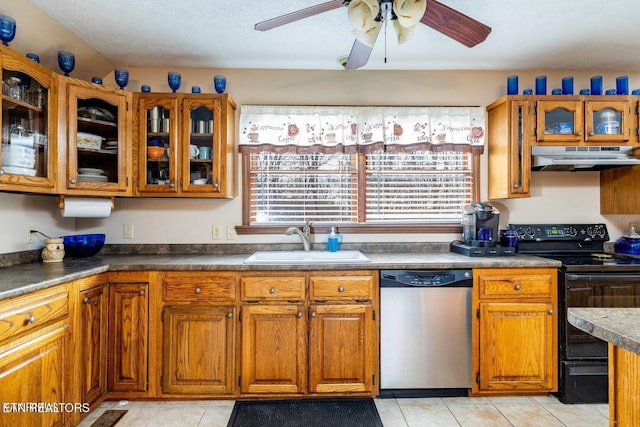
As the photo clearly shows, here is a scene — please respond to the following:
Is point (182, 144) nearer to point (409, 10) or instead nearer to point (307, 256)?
point (307, 256)

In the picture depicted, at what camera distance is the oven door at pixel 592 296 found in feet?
7.54

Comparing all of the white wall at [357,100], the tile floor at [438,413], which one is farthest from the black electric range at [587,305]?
the white wall at [357,100]

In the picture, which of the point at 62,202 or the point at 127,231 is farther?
the point at 127,231

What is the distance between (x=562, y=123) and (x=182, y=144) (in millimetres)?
2777

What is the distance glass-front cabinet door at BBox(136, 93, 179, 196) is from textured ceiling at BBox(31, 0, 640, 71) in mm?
416

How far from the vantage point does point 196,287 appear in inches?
90.5

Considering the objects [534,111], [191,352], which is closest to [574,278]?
[534,111]

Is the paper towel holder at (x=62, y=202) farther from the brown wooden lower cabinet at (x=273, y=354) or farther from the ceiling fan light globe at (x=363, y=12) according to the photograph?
the ceiling fan light globe at (x=363, y=12)

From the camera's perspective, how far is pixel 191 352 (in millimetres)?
2285

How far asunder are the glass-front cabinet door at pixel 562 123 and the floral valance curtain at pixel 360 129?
41cm

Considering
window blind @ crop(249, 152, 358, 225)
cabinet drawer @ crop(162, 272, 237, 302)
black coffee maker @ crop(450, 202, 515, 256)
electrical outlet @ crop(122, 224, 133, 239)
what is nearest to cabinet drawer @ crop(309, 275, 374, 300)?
cabinet drawer @ crop(162, 272, 237, 302)

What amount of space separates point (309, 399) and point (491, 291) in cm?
139

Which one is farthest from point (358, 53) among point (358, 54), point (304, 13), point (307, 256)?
point (307, 256)

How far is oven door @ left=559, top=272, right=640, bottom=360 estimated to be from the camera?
2.30 metres
